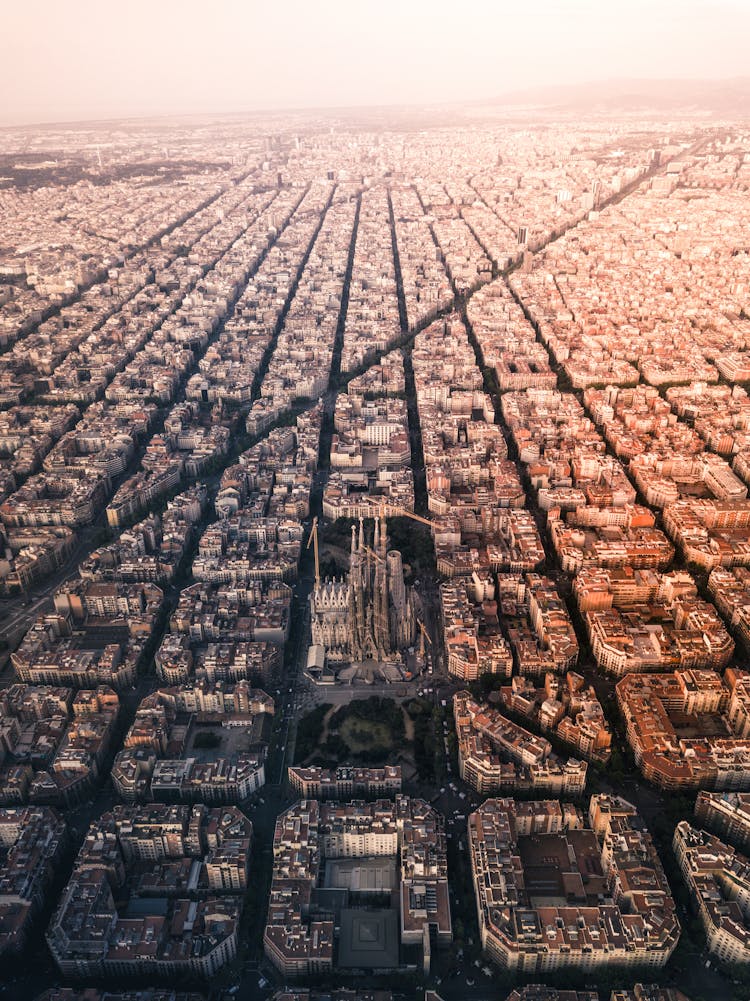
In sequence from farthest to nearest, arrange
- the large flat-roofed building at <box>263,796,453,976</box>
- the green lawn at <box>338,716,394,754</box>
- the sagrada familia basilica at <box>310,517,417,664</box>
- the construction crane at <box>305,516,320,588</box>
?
the construction crane at <box>305,516,320,588</box>
the sagrada familia basilica at <box>310,517,417,664</box>
the green lawn at <box>338,716,394,754</box>
the large flat-roofed building at <box>263,796,453,976</box>

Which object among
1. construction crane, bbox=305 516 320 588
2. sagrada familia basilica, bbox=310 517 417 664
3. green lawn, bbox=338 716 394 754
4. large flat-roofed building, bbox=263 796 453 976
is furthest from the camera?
construction crane, bbox=305 516 320 588

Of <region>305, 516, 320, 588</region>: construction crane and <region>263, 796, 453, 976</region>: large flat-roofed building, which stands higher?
<region>305, 516, 320, 588</region>: construction crane

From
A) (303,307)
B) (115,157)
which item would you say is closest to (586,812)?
(303,307)

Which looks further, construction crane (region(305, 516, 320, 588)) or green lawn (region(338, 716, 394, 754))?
construction crane (region(305, 516, 320, 588))

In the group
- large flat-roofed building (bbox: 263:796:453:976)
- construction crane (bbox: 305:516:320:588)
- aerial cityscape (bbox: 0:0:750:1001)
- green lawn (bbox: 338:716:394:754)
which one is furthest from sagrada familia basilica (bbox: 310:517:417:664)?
large flat-roofed building (bbox: 263:796:453:976)

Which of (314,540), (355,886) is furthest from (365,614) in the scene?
(355,886)

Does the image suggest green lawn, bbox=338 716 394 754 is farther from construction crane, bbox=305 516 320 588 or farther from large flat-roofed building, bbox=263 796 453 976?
construction crane, bbox=305 516 320 588

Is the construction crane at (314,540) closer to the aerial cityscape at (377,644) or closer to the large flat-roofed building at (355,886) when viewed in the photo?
the aerial cityscape at (377,644)

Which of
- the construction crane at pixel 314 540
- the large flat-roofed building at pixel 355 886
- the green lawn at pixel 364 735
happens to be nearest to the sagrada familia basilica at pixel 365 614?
the construction crane at pixel 314 540

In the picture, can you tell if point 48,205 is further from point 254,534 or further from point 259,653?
point 259,653
